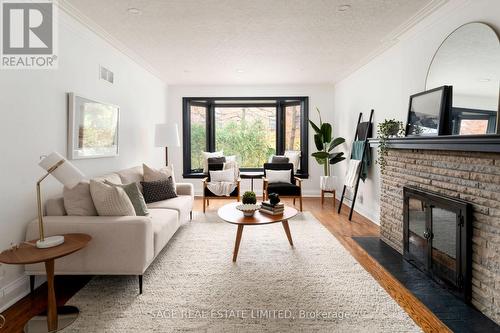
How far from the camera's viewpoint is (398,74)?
384cm

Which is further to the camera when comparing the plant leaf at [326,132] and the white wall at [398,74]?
the plant leaf at [326,132]

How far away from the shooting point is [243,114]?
7.05 m

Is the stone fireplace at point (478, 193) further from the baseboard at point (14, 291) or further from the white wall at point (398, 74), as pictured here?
the baseboard at point (14, 291)

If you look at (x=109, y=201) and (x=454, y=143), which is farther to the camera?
(x=109, y=201)

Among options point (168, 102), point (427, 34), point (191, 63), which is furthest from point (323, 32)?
point (168, 102)

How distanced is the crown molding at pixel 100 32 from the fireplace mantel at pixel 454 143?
356 centimetres

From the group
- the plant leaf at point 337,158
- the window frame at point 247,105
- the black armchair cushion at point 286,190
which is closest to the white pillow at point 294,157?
the window frame at point 247,105

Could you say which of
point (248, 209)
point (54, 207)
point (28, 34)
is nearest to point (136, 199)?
point (54, 207)

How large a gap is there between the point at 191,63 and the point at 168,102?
205 cm

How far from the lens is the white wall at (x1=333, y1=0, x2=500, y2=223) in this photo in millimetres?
2678

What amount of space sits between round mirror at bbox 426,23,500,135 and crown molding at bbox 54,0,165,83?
3661mm

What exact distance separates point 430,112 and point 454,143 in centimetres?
85

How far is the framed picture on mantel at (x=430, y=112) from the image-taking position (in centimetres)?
277

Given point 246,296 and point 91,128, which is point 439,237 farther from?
point 91,128
